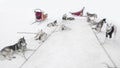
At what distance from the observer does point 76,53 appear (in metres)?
3.49

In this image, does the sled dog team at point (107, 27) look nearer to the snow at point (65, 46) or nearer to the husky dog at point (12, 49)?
the snow at point (65, 46)

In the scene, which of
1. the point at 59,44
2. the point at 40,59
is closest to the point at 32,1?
the point at 59,44

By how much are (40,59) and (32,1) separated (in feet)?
21.7

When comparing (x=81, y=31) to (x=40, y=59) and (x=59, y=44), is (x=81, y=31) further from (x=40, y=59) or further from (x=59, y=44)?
(x=40, y=59)

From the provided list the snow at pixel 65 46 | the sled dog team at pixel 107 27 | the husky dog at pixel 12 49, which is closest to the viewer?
the snow at pixel 65 46

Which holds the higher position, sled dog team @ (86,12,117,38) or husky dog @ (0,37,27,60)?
sled dog team @ (86,12,117,38)

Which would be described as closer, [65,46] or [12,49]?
[12,49]

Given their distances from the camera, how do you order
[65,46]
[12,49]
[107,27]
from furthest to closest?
[107,27] → [65,46] → [12,49]

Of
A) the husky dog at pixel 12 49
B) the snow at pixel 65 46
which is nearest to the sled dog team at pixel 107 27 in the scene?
the snow at pixel 65 46

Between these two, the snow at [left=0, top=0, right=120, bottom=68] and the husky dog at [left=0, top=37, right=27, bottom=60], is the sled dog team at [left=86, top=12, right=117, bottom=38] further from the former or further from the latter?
the husky dog at [left=0, top=37, right=27, bottom=60]

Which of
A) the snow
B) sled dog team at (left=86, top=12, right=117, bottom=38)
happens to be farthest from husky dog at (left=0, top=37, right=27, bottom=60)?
sled dog team at (left=86, top=12, right=117, bottom=38)

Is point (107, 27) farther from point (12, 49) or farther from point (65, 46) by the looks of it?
point (12, 49)

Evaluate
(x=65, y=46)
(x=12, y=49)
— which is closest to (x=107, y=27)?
(x=65, y=46)

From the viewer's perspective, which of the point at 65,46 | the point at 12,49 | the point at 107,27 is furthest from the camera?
the point at 107,27
